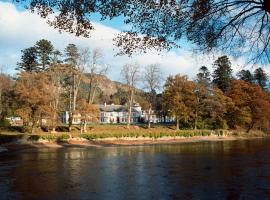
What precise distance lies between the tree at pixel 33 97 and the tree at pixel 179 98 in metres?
29.8

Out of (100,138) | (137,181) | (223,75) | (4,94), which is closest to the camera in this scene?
(137,181)

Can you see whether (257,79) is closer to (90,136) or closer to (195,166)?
(90,136)

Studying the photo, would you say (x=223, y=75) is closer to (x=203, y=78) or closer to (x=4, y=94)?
(x=203, y=78)

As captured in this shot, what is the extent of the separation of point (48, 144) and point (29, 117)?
7777 millimetres

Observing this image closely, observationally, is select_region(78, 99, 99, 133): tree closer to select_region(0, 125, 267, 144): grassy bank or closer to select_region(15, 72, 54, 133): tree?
select_region(0, 125, 267, 144): grassy bank

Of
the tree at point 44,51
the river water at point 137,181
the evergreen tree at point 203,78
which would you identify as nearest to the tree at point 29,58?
the tree at point 44,51

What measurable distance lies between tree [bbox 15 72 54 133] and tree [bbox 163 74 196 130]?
97.8 ft

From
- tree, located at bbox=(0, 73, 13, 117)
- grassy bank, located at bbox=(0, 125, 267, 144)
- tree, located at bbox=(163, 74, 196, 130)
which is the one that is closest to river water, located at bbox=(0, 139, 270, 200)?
grassy bank, located at bbox=(0, 125, 267, 144)

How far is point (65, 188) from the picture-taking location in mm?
21719

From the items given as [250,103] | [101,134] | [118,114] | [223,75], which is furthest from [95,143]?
[118,114]

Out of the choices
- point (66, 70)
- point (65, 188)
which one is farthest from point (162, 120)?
point (65, 188)

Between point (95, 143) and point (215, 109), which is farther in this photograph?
point (215, 109)

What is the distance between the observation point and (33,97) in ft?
212

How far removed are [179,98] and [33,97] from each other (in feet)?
114
